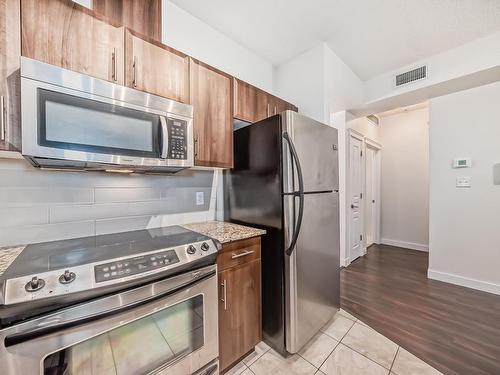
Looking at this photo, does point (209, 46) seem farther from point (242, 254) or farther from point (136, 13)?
point (242, 254)

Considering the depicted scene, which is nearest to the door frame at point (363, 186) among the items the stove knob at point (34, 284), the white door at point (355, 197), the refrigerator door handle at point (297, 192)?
the white door at point (355, 197)

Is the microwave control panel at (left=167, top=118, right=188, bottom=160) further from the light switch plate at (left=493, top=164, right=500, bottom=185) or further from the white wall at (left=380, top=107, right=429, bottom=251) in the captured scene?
the white wall at (left=380, top=107, right=429, bottom=251)

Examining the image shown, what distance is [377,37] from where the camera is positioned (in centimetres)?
238

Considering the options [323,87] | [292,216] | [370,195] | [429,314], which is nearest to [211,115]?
[292,216]

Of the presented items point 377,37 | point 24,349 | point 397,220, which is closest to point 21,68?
point 24,349

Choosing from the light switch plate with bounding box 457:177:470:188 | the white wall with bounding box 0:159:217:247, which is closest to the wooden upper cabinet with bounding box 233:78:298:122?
the white wall with bounding box 0:159:217:247

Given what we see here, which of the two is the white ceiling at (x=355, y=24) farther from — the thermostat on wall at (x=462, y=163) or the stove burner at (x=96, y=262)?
the stove burner at (x=96, y=262)

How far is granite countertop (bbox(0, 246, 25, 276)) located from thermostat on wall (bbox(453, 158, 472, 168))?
416 cm

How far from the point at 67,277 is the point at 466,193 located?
3935 millimetres

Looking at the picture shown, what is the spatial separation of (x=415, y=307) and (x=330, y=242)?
1.30m

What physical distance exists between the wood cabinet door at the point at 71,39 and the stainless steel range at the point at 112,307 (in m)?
0.99

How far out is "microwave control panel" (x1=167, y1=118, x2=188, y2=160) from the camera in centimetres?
135

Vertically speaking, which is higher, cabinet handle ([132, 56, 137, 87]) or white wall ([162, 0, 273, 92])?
white wall ([162, 0, 273, 92])

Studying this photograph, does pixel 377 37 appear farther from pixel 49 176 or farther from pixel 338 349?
pixel 49 176
